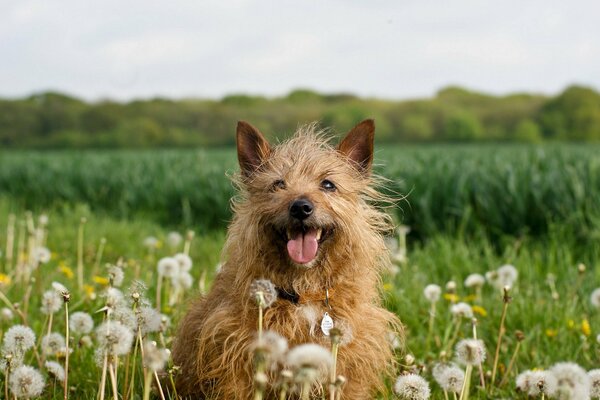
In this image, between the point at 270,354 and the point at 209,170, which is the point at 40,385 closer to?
the point at 270,354

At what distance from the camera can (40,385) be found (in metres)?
2.98

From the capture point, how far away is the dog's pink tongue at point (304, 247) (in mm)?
3059

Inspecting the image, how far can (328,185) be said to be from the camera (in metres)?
3.33

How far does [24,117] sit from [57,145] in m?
2.24

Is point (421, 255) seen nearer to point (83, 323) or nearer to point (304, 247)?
point (83, 323)

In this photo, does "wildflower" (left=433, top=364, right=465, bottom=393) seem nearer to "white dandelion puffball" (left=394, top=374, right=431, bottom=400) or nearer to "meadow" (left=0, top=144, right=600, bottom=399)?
"white dandelion puffball" (left=394, top=374, right=431, bottom=400)

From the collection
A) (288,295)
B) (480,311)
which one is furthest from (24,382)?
(480,311)

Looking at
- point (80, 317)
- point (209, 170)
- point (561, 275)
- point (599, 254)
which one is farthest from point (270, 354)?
point (209, 170)

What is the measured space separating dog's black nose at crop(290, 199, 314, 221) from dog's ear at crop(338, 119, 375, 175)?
60 centimetres

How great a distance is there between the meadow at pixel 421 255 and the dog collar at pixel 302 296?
2.01 ft

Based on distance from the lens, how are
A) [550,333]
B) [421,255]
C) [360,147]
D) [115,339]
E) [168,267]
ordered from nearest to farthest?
[115,339] → [360,147] → [168,267] → [550,333] → [421,255]

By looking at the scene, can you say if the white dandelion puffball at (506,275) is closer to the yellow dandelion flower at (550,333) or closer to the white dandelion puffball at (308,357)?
the yellow dandelion flower at (550,333)

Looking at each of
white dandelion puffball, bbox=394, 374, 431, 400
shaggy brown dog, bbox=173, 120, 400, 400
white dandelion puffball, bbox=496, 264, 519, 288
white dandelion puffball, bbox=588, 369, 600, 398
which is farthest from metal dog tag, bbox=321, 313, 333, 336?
white dandelion puffball, bbox=496, 264, 519, 288

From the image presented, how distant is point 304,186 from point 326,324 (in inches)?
25.8
